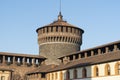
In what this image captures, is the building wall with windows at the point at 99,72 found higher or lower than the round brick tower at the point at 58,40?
lower

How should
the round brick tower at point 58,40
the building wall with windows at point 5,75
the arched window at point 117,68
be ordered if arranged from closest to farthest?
the arched window at point 117,68
the building wall with windows at point 5,75
the round brick tower at point 58,40

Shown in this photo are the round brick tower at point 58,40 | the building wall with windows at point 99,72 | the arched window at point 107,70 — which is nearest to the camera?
the building wall with windows at point 99,72

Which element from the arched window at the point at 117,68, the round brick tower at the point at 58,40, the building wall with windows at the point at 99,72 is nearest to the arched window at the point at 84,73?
the building wall with windows at the point at 99,72

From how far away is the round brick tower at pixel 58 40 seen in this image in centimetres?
6075

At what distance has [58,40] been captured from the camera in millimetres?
61031

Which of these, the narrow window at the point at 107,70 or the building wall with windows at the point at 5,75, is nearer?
the narrow window at the point at 107,70

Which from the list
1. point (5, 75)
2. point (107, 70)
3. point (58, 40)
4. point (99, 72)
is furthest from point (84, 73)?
point (58, 40)

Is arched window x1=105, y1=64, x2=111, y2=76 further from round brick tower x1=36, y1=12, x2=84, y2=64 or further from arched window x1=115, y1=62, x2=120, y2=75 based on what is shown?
round brick tower x1=36, y1=12, x2=84, y2=64

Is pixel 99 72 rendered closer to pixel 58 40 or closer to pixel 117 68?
pixel 117 68

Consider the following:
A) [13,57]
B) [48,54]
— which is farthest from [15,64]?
[48,54]

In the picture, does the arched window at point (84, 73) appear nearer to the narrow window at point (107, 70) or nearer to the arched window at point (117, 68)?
the narrow window at point (107, 70)

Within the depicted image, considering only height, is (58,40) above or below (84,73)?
above

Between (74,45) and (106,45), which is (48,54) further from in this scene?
(106,45)

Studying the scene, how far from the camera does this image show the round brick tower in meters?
60.8
